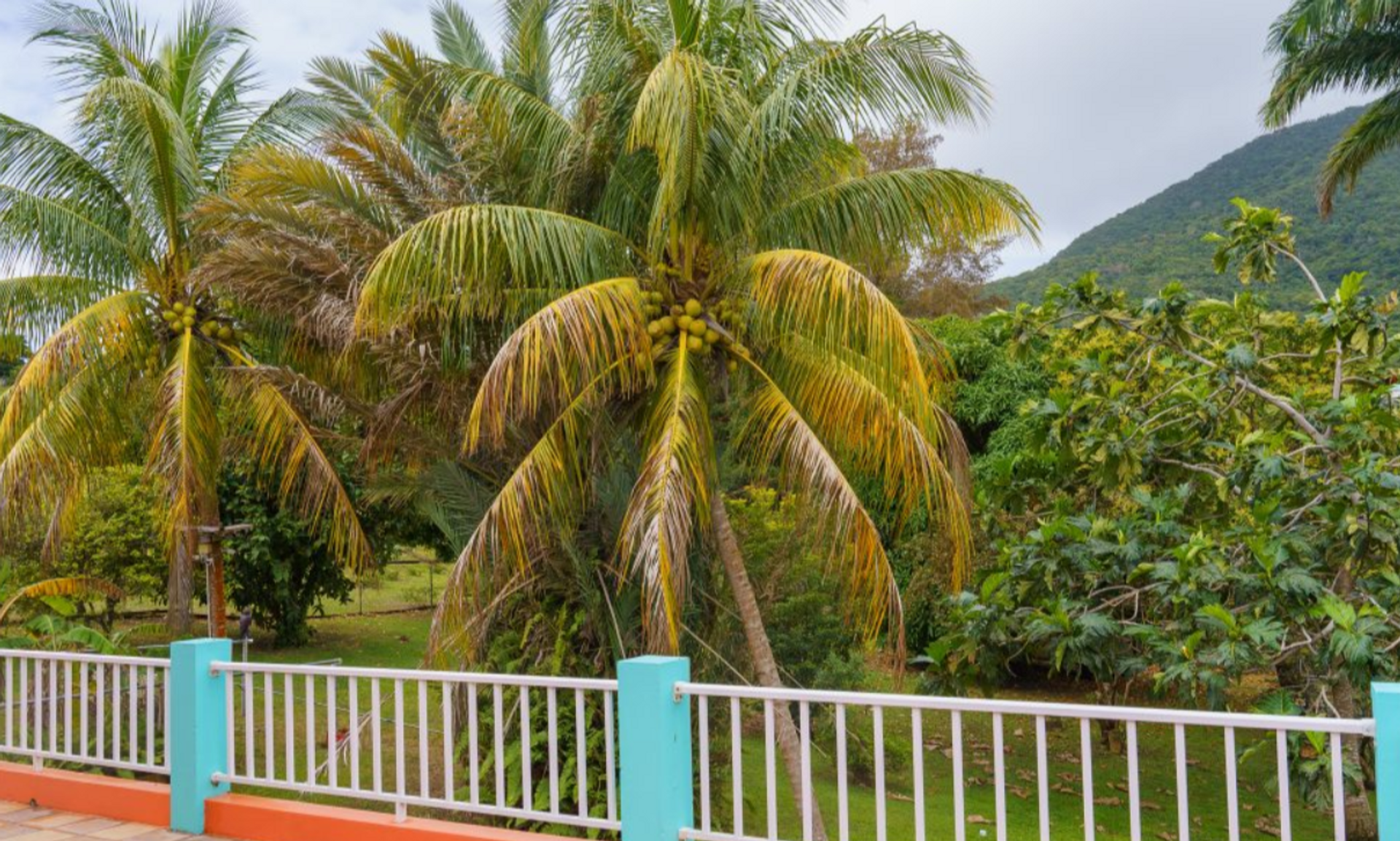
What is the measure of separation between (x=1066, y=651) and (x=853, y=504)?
1736mm

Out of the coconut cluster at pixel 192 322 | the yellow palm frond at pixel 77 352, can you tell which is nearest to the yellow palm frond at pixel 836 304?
the coconut cluster at pixel 192 322

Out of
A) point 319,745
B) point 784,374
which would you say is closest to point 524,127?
point 784,374

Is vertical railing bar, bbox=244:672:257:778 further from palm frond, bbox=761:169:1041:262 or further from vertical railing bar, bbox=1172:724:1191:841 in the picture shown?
palm frond, bbox=761:169:1041:262

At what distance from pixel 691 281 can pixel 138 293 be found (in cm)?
590

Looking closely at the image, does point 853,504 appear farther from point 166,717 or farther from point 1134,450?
point 166,717

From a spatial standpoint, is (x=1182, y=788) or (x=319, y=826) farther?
(x=319, y=826)

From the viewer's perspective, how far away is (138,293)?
1070 cm

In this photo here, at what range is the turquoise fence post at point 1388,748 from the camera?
3203mm

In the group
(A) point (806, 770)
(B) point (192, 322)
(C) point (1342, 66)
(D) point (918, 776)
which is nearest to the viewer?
(D) point (918, 776)

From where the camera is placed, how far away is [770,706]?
4207 mm

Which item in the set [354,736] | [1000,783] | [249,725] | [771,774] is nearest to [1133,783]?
[1000,783]

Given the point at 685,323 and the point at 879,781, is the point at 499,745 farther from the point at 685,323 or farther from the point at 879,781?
the point at 685,323

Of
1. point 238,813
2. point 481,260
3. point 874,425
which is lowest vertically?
point 238,813

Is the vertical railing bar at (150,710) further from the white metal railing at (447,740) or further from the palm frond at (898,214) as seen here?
the palm frond at (898,214)
